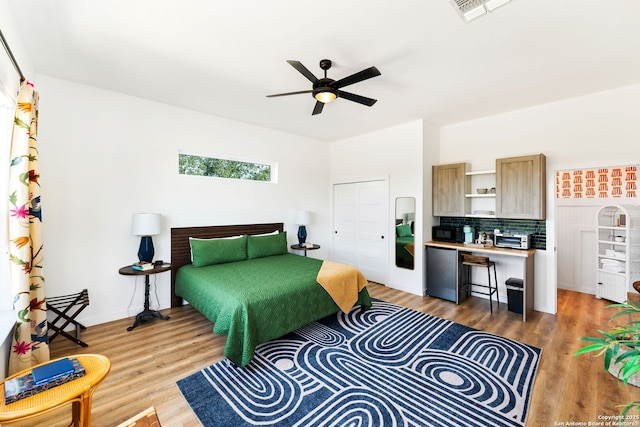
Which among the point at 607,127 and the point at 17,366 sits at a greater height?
the point at 607,127

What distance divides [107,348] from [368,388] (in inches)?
103

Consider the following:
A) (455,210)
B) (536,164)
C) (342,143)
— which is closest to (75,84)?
(342,143)

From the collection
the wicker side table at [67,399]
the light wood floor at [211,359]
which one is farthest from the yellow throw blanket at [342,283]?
the wicker side table at [67,399]

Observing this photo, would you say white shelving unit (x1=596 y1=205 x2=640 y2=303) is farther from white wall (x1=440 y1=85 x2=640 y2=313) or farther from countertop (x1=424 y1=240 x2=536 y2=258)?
countertop (x1=424 y1=240 x2=536 y2=258)

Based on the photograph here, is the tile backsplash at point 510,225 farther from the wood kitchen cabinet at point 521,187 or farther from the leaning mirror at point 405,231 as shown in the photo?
the leaning mirror at point 405,231

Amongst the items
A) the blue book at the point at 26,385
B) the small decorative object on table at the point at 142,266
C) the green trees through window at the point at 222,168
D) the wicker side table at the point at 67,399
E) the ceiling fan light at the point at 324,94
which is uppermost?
the ceiling fan light at the point at 324,94

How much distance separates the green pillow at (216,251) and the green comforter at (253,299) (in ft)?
0.38

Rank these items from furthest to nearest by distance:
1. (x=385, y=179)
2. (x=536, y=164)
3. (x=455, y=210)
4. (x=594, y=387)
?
(x=385, y=179)
(x=455, y=210)
(x=536, y=164)
(x=594, y=387)

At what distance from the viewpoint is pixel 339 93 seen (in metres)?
2.72

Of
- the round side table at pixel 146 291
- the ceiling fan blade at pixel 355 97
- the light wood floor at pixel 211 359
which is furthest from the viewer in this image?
the round side table at pixel 146 291

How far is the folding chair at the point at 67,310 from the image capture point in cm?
284

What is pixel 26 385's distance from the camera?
1.54 meters

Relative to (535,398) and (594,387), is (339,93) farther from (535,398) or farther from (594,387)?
(594,387)

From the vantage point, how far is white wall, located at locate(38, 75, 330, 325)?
3107 millimetres
